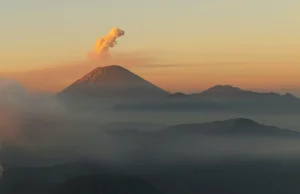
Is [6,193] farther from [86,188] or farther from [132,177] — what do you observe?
[132,177]

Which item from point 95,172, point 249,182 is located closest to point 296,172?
point 249,182

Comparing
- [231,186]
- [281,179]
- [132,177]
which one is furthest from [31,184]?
[281,179]

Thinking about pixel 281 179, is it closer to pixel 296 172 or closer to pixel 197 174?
pixel 296 172

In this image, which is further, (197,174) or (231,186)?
(197,174)

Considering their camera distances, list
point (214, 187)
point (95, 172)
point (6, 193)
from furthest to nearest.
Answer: point (95, 172)
point (214, 187)
point (6, 193)

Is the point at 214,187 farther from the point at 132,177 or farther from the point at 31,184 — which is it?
the point at 31,184

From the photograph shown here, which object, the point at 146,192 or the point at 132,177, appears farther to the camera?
the point at 132,177

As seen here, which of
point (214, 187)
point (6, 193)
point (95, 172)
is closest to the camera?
point (6, 193)
